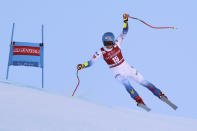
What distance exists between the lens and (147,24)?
20.2 feet

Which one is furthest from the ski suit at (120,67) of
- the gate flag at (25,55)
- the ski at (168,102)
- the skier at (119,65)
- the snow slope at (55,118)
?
the gate flag at (25,55)

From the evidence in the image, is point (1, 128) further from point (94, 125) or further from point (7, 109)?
point (94, 125)

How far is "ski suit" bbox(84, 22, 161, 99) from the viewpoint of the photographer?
583 cm

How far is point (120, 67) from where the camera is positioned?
231 inches

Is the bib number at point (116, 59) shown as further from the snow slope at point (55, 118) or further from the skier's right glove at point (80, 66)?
the snow slope at point (55, 118)

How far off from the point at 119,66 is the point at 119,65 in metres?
0.02

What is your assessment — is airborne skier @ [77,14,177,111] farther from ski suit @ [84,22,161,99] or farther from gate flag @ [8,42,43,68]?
gate flag @ [8,42,43,68]

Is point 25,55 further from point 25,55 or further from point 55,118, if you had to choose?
point 55,118

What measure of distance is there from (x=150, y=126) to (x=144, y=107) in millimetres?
1409

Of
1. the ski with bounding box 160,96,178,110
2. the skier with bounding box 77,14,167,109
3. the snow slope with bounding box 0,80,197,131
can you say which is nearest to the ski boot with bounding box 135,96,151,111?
the skier with bounding box 77,14,167,109

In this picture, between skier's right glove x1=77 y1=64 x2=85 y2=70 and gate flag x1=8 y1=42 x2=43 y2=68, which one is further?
gate flag x1=8 y1=42 x2=43 y2=68

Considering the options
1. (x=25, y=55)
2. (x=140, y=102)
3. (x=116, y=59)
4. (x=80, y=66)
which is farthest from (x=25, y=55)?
(x=140, y=102)

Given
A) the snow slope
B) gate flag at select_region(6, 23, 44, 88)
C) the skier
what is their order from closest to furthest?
the snow slope < the skier < gate flag at select_region(6, 23, 44, 88)

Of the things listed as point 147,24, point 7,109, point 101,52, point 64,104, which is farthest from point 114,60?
point 7,109
